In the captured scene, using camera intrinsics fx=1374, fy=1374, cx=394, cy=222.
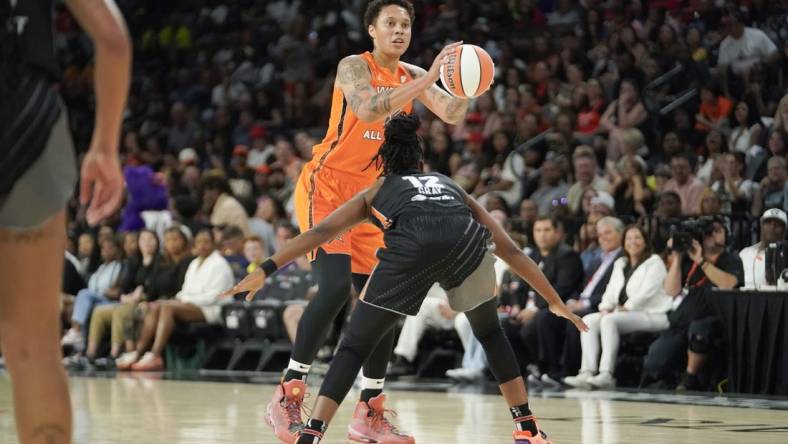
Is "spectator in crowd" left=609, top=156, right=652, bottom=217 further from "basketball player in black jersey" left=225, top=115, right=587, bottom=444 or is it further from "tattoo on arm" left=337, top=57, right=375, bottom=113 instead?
"basketball player in black jersey" left=225, top=115, right=587, bottom=444

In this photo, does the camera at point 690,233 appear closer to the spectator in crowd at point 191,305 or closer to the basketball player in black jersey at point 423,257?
the spectator in crowd at point 191,305

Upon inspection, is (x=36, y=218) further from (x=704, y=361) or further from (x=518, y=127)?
(x=518, y=127)

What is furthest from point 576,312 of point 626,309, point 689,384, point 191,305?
point 191,305

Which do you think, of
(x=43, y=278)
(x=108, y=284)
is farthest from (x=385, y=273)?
(x=108, y=284)

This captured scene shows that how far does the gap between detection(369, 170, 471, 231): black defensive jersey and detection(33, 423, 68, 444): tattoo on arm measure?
2713 millimetres

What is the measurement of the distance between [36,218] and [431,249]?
277 centimetres

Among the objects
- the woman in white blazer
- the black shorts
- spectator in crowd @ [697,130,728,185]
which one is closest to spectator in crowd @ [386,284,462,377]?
the woman in white blazer

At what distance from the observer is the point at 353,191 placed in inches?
250

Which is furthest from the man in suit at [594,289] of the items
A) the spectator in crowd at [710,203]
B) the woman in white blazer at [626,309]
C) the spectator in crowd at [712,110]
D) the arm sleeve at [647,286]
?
the spectator in crowd at [712,110]

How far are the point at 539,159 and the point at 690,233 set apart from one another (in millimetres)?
3798

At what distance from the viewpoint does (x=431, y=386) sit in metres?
10.5

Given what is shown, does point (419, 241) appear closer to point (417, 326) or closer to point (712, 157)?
point (417, 326)

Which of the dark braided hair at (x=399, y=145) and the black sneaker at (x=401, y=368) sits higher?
the dark braided hair at (x=399, y=145)

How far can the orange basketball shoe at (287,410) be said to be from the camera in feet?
19.5
